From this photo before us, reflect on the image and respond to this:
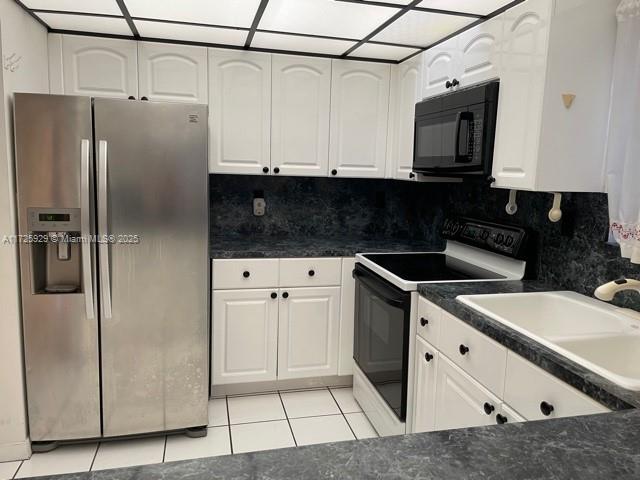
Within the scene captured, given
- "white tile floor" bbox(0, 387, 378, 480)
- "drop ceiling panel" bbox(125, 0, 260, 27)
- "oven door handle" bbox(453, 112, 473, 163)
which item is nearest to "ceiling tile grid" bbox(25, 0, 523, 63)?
"drop ceiling panel" bbox(125, 0, 260, 27)

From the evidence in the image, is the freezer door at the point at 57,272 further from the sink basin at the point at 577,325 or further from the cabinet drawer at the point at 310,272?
the sink basin at the point at 577,325

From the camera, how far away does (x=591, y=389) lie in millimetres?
1155

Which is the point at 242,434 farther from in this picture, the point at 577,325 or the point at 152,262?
the point at 577,325

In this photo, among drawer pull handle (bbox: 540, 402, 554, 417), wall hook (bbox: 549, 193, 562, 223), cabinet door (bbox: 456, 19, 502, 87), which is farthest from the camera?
cabinet door (bbox: 456, 19, 502, 87)

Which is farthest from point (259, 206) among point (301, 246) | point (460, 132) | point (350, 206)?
point (460, 132)

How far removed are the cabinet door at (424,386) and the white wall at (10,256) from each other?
1.80 meters

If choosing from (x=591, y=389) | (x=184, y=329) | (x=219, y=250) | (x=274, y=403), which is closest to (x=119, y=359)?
(x=184, y=329)

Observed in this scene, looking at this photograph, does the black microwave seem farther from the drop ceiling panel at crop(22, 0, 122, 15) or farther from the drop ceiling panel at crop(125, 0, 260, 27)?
the drop ceiling panel at crop(22, 0, 122, 15)

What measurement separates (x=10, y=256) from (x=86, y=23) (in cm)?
120

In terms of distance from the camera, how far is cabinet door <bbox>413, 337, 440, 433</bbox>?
1.99m

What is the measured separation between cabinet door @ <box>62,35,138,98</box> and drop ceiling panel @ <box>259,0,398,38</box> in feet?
2.67

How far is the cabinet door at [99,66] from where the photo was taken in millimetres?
2564

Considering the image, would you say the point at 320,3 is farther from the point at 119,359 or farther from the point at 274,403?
the point at 274,403

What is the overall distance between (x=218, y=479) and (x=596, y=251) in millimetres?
1739
